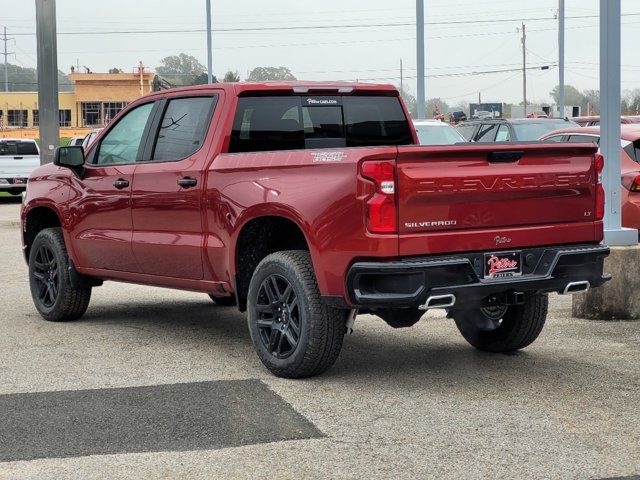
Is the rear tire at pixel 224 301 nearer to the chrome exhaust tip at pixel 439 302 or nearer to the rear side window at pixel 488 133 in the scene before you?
the chrome exhaust tip at pixel 439 302

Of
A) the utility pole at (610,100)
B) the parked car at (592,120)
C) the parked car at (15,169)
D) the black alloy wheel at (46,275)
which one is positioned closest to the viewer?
the utility pole at (610,100)

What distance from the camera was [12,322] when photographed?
9711 millimetres

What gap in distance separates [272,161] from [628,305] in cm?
361


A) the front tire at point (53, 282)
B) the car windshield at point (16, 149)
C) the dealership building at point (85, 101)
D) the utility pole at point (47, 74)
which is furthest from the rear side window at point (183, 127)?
the dealership building at point (85, 101)

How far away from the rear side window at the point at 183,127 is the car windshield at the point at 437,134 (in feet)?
39.1

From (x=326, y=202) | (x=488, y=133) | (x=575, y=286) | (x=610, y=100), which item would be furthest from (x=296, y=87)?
(x=488, y=133)

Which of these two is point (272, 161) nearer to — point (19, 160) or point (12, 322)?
point (12, 322)

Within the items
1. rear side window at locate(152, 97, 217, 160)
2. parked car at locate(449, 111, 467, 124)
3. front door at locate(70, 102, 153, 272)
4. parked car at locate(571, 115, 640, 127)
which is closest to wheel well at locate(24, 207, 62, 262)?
front door at locate(70, 102, 153, 272)

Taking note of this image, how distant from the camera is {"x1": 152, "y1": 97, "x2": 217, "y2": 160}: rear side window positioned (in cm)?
809

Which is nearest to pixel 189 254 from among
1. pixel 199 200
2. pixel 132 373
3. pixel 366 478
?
pixel 199 200

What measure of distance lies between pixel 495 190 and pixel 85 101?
8655 cm

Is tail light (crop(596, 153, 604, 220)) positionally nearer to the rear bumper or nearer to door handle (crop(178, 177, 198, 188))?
the rear bumper

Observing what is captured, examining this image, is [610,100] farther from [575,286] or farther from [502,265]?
[502,265]

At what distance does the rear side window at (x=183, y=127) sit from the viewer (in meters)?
8.09
